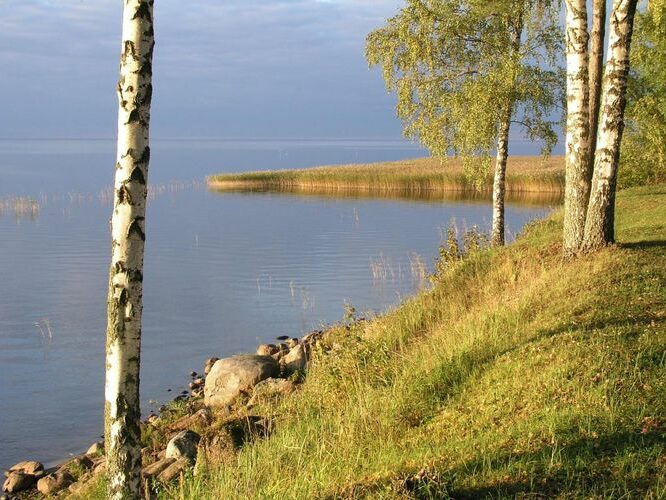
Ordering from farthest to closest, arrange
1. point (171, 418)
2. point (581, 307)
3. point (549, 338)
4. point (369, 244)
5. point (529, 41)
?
1. point (369, 244)
2. point (529, 41)
3. point (171, 418)
4. point (581, 307)
5. point (549, 338)

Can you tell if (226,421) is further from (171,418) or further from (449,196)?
(449,196)

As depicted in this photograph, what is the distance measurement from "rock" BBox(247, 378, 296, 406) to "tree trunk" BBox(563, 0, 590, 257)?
5.85 metres

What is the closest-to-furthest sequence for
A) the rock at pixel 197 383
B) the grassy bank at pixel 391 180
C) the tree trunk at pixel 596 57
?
the rock at pixel 197 383, the tree trunk at pixel 596 57, the grassy bank at pixel 391 180

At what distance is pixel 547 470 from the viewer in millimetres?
6422

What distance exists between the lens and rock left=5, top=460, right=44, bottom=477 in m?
12.7

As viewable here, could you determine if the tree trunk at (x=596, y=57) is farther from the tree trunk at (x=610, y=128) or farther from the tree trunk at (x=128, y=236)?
the tree trunk at (x=128, y=236)

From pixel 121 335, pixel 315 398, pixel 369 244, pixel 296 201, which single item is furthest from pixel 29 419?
pixel 296 201

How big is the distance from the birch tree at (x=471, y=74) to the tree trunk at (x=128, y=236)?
18587 millimetres

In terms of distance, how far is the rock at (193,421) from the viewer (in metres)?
14.1

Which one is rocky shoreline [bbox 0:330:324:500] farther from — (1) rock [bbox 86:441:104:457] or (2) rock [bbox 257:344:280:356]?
(2) rock [bbox 257:344:280:356]

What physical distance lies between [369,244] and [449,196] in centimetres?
2543

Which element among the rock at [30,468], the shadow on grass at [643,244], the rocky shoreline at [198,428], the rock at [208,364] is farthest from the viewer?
the rock at [208,364]

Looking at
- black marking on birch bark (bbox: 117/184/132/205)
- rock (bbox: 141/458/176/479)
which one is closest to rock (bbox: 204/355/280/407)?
rock (bbox: 141/458/176/479)

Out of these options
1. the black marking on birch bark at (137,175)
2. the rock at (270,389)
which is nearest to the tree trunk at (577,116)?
the rock at (270,389)
